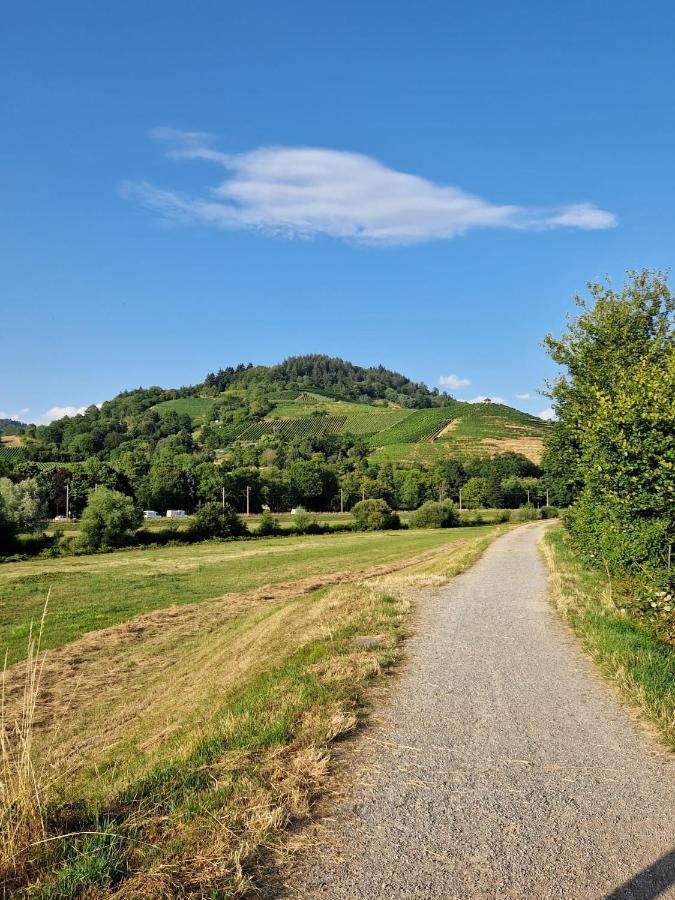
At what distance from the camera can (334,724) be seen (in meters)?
7.50

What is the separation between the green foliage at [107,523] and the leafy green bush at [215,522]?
7.78m

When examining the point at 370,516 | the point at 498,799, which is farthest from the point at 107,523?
the point at 498,799

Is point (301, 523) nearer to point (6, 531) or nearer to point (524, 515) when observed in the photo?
point (6, 531)

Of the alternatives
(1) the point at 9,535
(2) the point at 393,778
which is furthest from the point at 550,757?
(1) the point at 9,535

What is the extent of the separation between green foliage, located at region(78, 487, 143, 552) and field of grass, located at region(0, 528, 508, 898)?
38.2 m

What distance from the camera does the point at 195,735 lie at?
8430 mm

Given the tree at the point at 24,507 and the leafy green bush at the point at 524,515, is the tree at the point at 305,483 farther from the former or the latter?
the tree at the point at 24,507

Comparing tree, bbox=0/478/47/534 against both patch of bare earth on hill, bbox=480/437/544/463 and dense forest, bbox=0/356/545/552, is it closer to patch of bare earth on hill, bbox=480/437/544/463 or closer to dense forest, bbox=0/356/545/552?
dense forest, bbox=0/356/545/552

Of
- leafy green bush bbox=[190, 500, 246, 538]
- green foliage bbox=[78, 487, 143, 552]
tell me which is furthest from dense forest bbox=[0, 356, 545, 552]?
leafy green bush bbox=[190, 500, 246, 538]

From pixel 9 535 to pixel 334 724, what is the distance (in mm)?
59911

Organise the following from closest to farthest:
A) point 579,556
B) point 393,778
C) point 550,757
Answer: point 393,778
point 550,757
point 579,556

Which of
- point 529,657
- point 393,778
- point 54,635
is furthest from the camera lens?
point 54,635

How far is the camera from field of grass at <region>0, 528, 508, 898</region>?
459 cm

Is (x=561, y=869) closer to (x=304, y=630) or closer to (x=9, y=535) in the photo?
(x=304, y=630)
